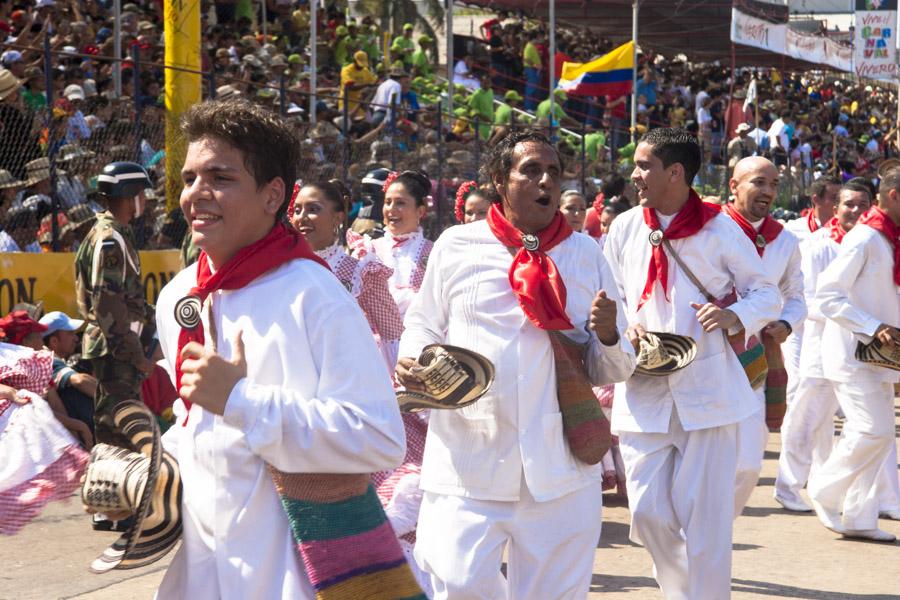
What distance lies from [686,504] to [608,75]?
20115 millimetres

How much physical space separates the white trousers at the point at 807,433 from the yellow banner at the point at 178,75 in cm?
487

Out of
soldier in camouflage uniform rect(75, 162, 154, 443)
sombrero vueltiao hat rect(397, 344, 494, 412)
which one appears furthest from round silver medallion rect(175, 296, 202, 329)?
soldier in camouflage uniform rect(75, 162, 154, 443)

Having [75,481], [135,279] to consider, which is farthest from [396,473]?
[75,481]

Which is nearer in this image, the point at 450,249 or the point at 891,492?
the point at 450,249

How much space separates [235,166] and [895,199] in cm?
574

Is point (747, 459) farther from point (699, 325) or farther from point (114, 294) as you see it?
point (114, 294)

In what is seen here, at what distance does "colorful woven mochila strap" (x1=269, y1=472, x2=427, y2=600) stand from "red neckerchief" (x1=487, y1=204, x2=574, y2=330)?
1788 mm

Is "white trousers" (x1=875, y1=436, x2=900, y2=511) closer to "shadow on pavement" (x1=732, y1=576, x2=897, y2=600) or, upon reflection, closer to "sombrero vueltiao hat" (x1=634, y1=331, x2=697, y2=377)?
"shadow on pavement" (x1=732, y1=576, x2=897, y2=600)

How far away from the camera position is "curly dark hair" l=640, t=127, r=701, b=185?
6184 mm

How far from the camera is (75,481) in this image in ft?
13.0

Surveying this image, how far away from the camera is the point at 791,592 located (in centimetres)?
703

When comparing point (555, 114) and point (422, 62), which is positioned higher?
point (422, 62)

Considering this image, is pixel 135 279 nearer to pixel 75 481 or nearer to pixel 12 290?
pixel 12 290

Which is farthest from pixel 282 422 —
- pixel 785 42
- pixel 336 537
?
pixel 785 42
